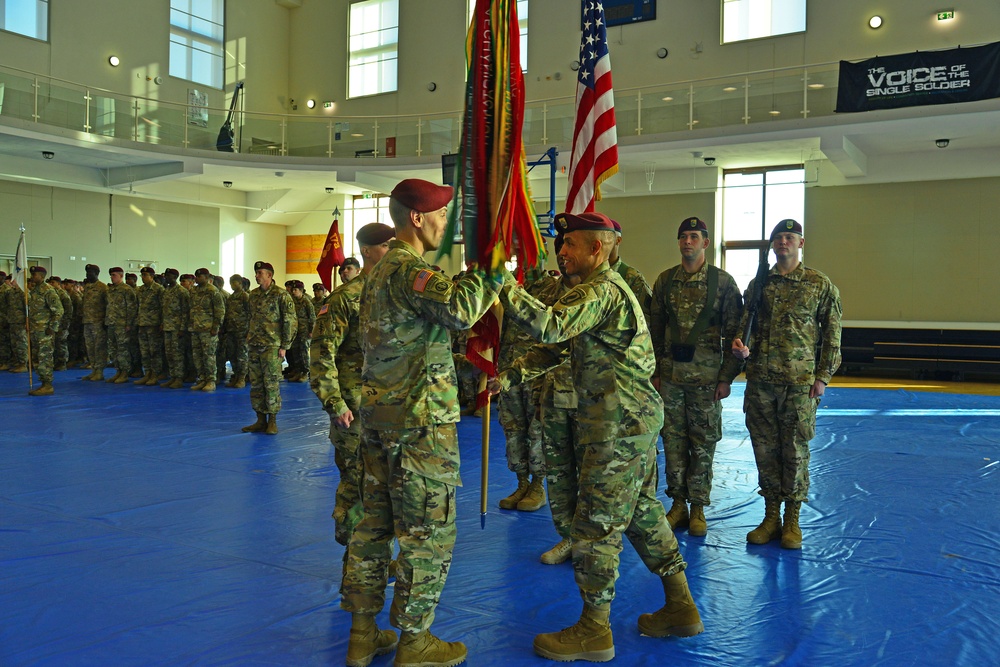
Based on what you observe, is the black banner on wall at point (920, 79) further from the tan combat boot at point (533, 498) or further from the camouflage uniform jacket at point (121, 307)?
the camouflage uniform jacket at point (121, 307)

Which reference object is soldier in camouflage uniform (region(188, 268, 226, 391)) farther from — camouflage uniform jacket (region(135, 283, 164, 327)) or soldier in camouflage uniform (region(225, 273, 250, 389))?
camouflage uniform jacket (region(135, 283, 164, 327))

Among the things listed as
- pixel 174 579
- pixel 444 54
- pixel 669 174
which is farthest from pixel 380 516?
pixel 444 54

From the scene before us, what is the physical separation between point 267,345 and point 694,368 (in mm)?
→ 5388

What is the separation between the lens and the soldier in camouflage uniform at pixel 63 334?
14.4 m

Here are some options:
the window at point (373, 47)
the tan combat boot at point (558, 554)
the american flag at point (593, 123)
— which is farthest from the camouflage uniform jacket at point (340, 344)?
the window at point (373, 47)

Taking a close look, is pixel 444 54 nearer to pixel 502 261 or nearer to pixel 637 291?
pixel 637 291

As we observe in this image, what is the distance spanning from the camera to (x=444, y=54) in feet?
71.4

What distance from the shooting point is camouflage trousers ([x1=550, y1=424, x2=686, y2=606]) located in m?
3.06

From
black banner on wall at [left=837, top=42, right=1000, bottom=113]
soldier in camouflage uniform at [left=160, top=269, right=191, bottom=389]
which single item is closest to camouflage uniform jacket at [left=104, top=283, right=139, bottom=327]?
soldier in camouflage uniform at [left=160, top=269, right=191, bottom=389]

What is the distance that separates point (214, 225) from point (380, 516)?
22592 mm

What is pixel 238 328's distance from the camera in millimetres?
12031

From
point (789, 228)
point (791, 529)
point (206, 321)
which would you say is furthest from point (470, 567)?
point (206, 321)

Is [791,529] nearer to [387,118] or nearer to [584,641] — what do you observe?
[584,641]

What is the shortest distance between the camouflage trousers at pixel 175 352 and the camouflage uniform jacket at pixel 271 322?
4.10 m
